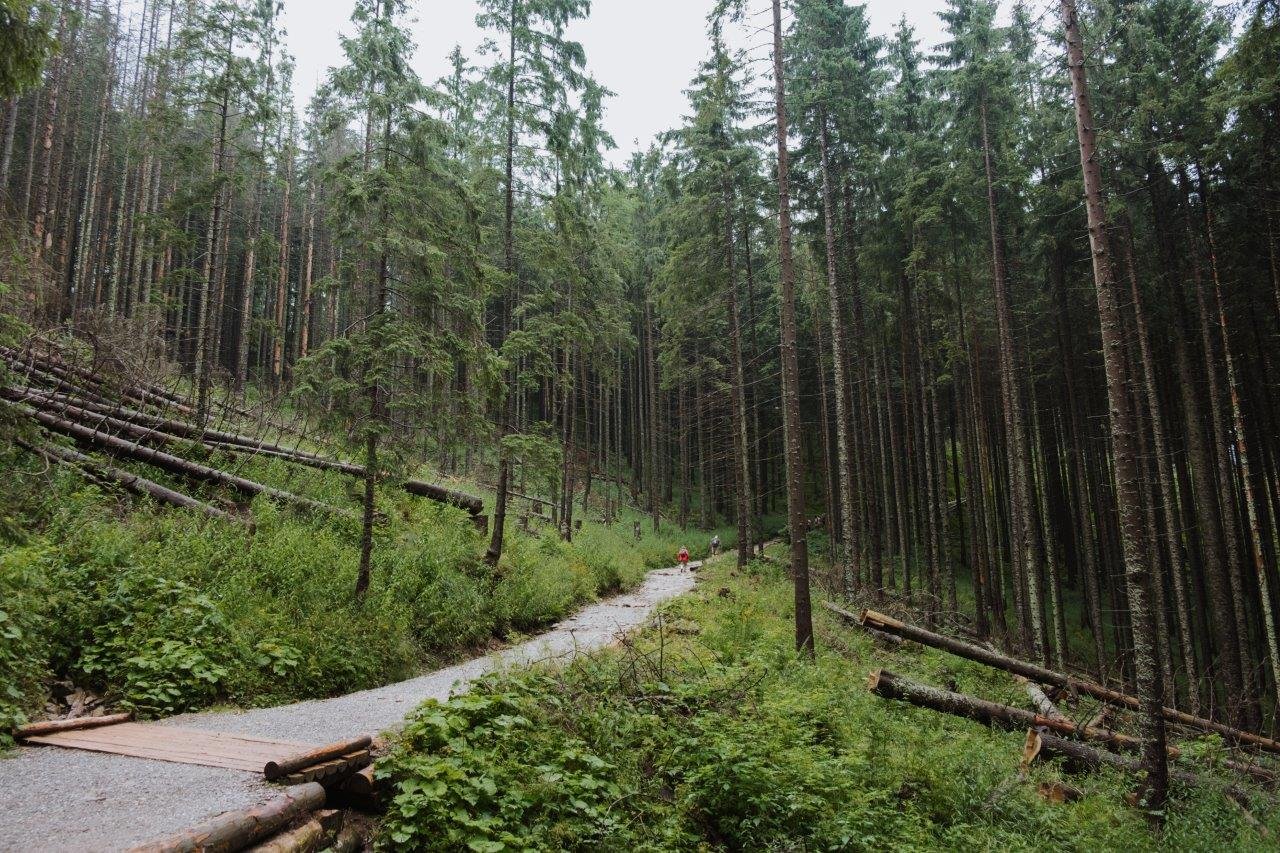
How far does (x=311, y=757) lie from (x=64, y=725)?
2.70 m

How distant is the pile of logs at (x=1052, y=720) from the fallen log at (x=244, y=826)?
777 cm

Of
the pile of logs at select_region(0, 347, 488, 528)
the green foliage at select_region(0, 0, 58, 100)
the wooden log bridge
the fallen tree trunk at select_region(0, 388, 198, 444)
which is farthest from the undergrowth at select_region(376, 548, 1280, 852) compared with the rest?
the fallen tree trunk at select_region(0, 388, 198, 444)

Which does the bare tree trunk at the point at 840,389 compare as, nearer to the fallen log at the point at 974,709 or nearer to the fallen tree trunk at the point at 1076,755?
the fallen log at the point at 974,709

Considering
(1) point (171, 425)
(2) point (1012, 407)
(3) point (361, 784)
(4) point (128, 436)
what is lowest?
(3) point (361, 784)

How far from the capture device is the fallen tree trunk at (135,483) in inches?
386

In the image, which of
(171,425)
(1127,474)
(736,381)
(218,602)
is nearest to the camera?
(1127,474)

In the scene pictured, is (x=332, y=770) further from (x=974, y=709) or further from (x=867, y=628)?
(x=867, y=628)

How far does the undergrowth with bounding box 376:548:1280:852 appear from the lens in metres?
4.46

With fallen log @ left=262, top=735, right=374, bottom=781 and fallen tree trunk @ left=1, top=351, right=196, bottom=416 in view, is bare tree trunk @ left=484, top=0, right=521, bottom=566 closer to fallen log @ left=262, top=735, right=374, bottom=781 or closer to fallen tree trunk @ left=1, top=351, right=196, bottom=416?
fallen tree trunk @ left=1, top=351, right=196, bottom=416

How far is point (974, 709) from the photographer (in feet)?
30.5

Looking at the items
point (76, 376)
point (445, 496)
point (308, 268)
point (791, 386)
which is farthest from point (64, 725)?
point (308, 268)

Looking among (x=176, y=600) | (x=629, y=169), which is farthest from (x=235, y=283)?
(x=176, y=600)

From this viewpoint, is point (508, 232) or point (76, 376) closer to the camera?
point (76, 376)

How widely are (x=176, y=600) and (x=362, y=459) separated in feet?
9.23
